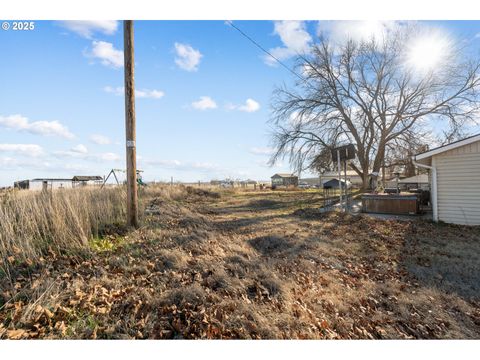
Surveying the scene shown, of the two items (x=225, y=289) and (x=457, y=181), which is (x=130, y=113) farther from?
(x=457, y=181)

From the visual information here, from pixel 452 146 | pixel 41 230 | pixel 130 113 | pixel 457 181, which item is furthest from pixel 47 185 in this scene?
pixel 457 181

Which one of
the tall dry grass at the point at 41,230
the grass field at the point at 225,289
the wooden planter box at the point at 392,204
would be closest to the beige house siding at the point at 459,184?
the wooden planter box at the point at 392,204

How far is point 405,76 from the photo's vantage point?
73.2ft

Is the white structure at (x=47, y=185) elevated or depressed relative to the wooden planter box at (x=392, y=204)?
elevated

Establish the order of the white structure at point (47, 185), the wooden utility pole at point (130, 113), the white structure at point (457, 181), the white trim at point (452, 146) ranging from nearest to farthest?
the wooden utility pole at point (130, 113), the white structure at point (47, 185), the white trim at point (452, 146), the white structure at point (457, 181)

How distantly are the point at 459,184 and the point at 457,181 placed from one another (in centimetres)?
12

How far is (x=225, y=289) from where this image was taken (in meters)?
3.39

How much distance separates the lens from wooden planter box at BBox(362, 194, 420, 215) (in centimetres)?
1188

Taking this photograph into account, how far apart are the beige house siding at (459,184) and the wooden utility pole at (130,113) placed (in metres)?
10.8

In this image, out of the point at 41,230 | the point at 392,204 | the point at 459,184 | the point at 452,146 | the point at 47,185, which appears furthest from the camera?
the point at 392,204

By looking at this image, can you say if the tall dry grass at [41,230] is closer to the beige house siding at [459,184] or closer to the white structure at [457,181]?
the white structure at [457,181]

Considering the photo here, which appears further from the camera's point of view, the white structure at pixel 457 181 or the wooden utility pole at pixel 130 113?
the white structure at pixel 457 181

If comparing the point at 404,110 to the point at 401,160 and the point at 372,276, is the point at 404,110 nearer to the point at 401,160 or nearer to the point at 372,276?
the point at 401,160

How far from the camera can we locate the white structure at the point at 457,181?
29.3 feet
